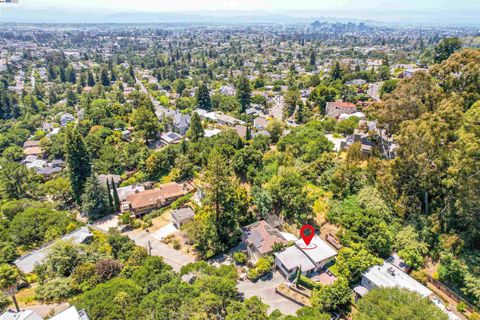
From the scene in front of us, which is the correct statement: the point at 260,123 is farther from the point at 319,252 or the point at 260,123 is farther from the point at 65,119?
the point at 65,119

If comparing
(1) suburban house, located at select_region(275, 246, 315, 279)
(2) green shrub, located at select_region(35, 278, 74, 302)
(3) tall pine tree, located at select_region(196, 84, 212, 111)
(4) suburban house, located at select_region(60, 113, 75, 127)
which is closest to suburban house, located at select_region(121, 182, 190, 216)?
(2) green shrub, located at select_region(35, 278, 74, 302)

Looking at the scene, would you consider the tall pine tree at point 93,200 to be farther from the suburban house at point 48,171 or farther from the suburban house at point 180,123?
the suburban house at point 180,123

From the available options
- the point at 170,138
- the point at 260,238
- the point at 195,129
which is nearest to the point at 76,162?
the point at 170,138

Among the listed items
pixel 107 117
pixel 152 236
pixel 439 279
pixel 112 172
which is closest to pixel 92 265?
pixel 152 236

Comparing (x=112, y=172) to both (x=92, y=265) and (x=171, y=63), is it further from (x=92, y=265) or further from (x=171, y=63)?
(x=171, y=63)

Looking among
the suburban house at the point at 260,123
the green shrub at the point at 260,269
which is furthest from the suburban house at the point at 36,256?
the suburban house at the point at 260,123
